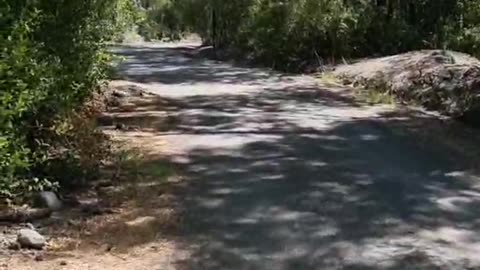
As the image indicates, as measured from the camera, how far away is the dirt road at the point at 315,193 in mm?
6121

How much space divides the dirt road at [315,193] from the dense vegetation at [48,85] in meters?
1.42

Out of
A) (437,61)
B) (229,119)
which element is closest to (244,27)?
(437,61)

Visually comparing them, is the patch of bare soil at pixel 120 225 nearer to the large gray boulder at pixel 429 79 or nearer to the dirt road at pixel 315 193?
the dirt road at pixel 315 193

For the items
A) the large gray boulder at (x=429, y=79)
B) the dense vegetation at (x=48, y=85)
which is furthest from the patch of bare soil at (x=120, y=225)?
the large gray boulder at (x=429, y=79)

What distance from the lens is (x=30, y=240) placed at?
639 cm

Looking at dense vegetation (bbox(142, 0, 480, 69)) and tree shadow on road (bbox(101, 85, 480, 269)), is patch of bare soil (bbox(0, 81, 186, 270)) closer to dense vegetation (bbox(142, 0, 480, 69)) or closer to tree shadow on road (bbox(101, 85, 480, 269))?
tree shadow on road (bbox(101, 85, 480, 269))

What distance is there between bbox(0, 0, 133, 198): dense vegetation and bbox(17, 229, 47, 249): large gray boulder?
0.42 meters

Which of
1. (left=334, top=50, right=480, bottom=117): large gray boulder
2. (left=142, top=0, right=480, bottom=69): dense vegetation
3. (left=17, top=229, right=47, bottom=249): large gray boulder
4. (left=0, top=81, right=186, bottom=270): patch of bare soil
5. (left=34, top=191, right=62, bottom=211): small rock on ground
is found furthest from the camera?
(left=142, top=0, right=480, bottom=69): dense vegetation

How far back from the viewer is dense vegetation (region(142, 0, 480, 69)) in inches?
997

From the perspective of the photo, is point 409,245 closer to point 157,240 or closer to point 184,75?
point 157,240

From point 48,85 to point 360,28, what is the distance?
19.9 m

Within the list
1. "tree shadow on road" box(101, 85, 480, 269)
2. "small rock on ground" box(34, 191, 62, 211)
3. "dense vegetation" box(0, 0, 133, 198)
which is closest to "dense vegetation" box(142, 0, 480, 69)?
"tree shadow on road" box(101, 85, 480, 269)

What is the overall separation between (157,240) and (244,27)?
1071 inches

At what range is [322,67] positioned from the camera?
24.5 meters
